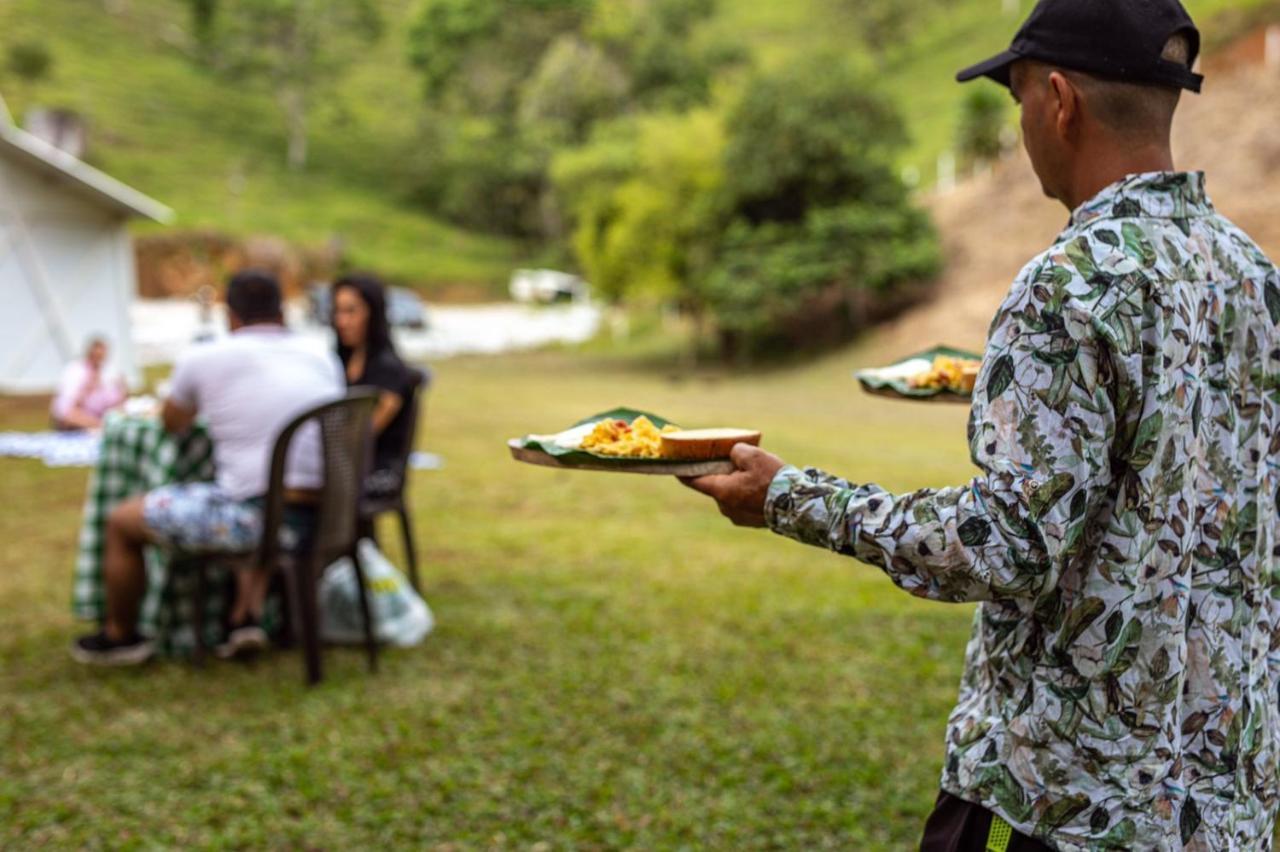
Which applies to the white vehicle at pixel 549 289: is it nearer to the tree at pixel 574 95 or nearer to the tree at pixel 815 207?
the tree at pixel 574 95

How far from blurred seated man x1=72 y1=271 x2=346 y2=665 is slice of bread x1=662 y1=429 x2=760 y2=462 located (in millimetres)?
2907

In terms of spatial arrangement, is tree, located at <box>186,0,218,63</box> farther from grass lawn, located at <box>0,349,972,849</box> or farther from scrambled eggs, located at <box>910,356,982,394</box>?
scrambled eggs, located at <box>910,356,982,394</box>

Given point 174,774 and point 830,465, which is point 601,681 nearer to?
point 174,774

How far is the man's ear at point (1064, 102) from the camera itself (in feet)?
4.80

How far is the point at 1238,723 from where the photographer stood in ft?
4.94

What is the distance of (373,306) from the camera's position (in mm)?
5137

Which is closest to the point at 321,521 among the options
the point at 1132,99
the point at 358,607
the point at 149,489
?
the point at 358,607

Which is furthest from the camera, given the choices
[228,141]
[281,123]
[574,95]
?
[281,123]

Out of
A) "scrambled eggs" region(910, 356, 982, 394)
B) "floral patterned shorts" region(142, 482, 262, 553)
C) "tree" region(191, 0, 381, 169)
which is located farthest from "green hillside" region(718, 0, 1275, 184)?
"scrambled eggs" region(910, 356, 982, 394)

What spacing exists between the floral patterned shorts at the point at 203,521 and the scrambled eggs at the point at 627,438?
2808 millimetres

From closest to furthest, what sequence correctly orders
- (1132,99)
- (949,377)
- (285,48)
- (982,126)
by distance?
1. (1132,99)
2. (949,377)
3. (982,126)
4. (285,48)

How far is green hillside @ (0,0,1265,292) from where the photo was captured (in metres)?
43.7

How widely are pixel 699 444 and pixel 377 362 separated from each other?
12.4ft

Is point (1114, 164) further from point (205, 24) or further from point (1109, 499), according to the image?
point (205, 24)
